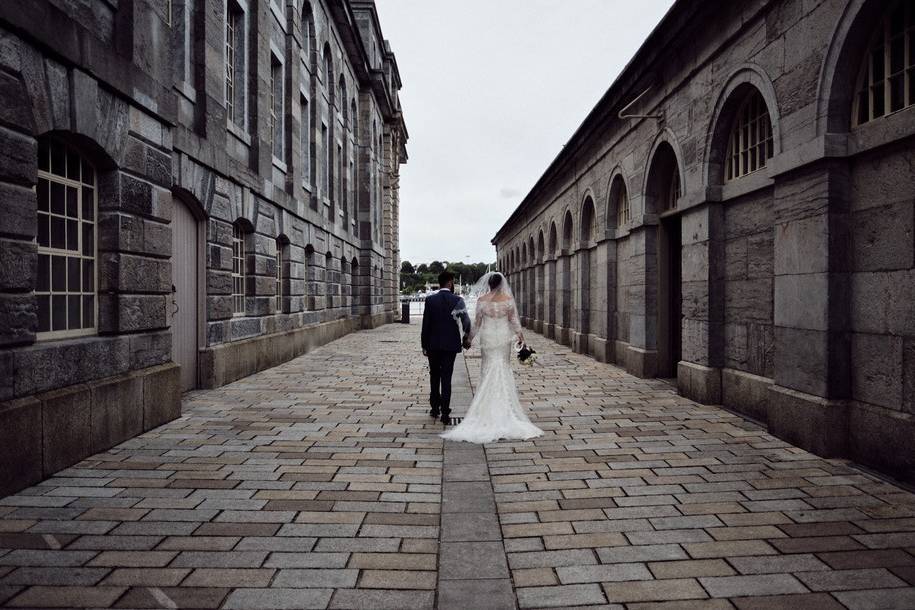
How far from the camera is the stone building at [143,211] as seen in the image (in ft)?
16.8

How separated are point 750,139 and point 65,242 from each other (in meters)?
8.09

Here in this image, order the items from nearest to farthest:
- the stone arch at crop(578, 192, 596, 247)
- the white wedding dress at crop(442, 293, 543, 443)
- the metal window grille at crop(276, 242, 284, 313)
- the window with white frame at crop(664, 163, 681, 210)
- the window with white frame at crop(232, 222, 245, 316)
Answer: the white wedding dress at crop(442, 293, 543, 443) < the window with white frame at crop(664, 163, 681, 210) < the window with white frame at crop(232, 222, 245, 316) < the metal window grille at crop(276, 242, 284, 313) < the stone arch at crop(578, 192, 596, 247)

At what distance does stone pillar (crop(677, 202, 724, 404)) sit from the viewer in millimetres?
8531

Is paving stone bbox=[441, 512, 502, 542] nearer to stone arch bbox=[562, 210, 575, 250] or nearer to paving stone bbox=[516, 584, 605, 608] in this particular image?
paving stone bbox=[516, 584, 605, 608]

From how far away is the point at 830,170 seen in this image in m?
5.80

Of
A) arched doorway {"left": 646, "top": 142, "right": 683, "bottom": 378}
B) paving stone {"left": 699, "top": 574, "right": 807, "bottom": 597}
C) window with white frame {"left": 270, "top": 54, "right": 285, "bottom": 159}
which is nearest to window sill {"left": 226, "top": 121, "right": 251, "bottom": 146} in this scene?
window with white frame {"left": 270, "top": 54, "right": 285, "bottom": 159}

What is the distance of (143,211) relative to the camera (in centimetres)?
711

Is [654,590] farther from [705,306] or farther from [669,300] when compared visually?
[669,300]

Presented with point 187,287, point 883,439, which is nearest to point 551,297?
point 187,287

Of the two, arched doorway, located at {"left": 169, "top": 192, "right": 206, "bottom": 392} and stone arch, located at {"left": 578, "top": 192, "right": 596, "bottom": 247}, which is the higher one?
stone arch, located at {"left": 578, "top": 192, "right": 596, "bottom": 247}

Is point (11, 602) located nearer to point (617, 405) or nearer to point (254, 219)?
point (617, 405)

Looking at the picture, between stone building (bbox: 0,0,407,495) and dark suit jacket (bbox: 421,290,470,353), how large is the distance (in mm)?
3229

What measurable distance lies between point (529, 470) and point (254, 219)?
908 cm

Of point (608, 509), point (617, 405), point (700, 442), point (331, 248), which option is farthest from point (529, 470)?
point (331, 248)
